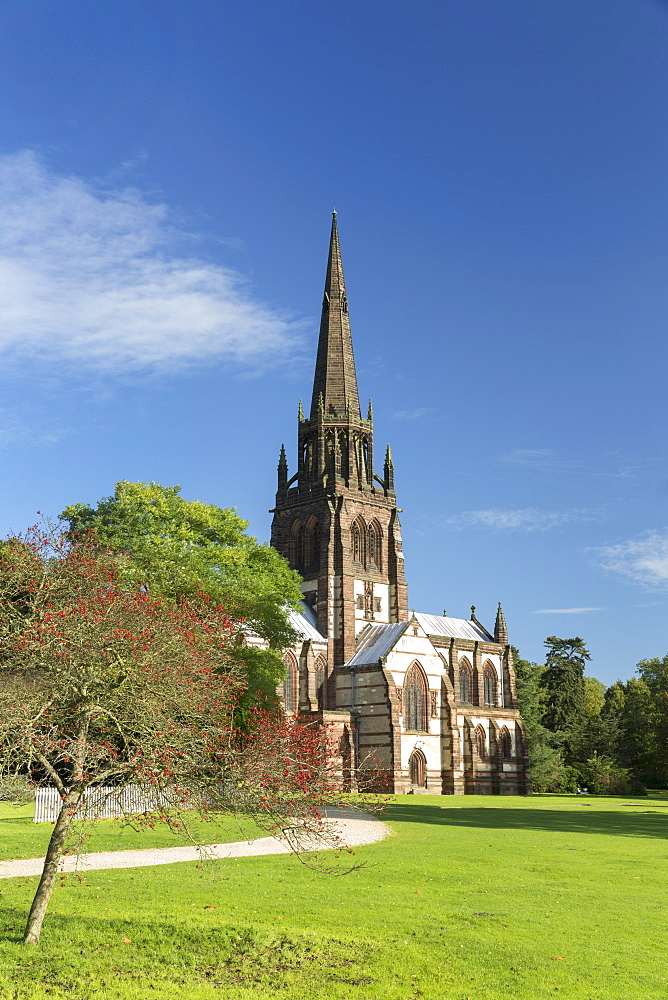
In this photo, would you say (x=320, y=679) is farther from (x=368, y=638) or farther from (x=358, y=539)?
(x=358, y=539)

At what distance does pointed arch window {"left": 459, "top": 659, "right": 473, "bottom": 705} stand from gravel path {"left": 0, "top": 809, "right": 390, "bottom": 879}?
2000 inches

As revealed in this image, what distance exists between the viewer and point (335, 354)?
8581 cm

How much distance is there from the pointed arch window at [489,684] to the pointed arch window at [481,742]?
233 inches

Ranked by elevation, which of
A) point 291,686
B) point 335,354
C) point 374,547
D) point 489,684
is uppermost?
point 335,354

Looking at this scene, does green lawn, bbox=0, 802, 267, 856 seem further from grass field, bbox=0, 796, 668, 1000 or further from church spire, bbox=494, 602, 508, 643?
church spire, bbox=494, 602, 508, 643

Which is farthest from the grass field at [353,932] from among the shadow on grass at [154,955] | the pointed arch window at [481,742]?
the pointed arch window at [481,742]

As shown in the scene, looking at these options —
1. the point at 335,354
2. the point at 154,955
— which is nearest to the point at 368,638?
the point at 335,354

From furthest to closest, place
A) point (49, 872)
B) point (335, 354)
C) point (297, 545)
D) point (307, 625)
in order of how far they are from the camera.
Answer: point (335, 354), point (297, 545), point (307, 625), point (49, 872)

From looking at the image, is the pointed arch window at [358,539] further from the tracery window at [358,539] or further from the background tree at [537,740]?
the background tree at [537,740]

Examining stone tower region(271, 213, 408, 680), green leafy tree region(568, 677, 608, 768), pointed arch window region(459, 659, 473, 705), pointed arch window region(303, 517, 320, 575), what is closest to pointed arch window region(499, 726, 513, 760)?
pointed arch window region(459, 659, 473, 705)

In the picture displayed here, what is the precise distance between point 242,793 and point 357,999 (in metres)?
3.27

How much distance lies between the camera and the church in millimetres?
68062

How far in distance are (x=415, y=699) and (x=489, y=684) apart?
1537 cm

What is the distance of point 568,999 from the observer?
407 inches
